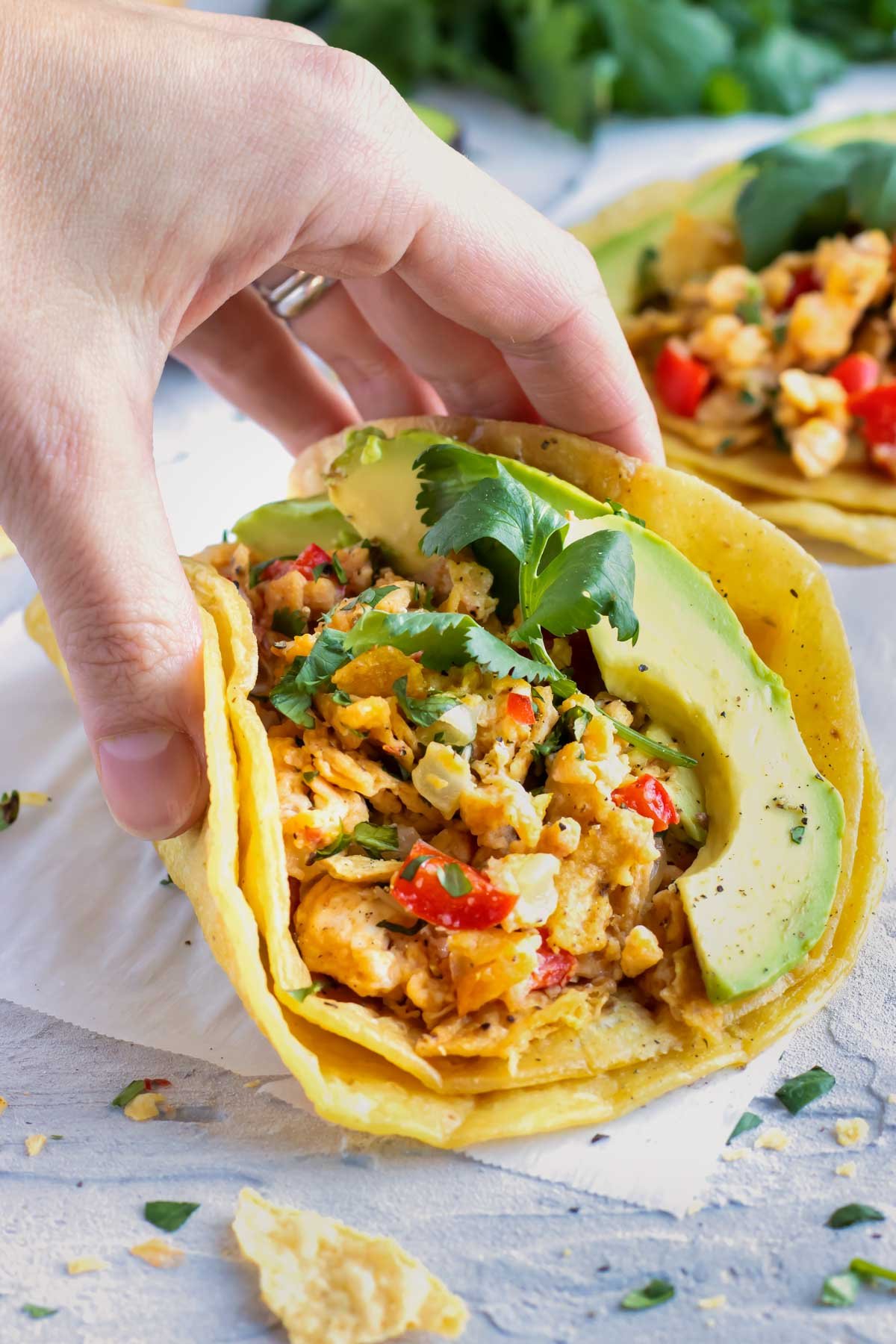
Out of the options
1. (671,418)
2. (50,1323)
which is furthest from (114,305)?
(671,418)

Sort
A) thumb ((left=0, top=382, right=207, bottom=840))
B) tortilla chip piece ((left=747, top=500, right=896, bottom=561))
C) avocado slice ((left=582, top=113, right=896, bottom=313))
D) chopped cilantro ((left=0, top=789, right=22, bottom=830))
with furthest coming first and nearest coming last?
1. avocado slice ((left=582, top=113, right=896, bottom=313))
2. tortilla chip piece ((left=747, top=500, right=896, bottom=561))
3. chopped cilantro ((left=0, top=789, right=22, bottom=830))
4. thumb ((left=0, top=382, right=207, bottom=840))

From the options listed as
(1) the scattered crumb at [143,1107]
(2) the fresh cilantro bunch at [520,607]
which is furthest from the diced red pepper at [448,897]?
(1) the scattered crumb at [143,1107]

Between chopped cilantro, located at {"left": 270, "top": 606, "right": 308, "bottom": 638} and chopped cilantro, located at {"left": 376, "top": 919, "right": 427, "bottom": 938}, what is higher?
chopped cilantro, located at {"left": 270, "top": 606, "right": 308, "bottom": 638}

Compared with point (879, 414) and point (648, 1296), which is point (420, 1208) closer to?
point (648, 1296)

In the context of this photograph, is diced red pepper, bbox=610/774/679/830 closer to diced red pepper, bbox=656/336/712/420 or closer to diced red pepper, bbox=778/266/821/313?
diced red pepper, bbox=656/336/712/420

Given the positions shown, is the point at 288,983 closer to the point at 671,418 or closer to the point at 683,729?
the point at 683,729

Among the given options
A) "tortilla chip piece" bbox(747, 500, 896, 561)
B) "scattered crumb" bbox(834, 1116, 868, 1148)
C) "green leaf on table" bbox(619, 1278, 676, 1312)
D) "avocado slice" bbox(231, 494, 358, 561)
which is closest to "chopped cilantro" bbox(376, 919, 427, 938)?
"green leaf on table" bbox(619, 1278, 676, 1312)

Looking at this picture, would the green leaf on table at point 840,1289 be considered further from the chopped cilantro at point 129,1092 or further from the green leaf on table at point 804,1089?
the chopped cilantro at point 129,1092
